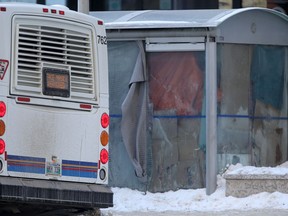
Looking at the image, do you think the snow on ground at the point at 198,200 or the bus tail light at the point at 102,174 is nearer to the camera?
the bus tail light at the point at 102,174

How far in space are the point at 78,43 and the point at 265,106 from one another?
6620 millimetres

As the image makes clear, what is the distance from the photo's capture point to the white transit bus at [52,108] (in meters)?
12.5

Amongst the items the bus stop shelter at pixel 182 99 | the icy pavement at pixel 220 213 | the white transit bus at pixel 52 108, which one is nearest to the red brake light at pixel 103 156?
the white transit bus at pixel 52 108

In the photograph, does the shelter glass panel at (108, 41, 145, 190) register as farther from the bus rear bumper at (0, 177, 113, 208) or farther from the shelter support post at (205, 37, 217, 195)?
the bus rear bumper at (0, 177, 113, 208)

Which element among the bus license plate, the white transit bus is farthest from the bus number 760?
the bus license plate

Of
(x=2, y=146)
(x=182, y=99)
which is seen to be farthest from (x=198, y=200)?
(x=2, y=146)

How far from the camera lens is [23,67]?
41.9 feet

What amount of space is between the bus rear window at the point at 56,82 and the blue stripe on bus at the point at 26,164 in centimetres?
88

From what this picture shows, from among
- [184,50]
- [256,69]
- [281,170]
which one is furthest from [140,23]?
[281,170]

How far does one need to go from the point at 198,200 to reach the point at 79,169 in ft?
16.2

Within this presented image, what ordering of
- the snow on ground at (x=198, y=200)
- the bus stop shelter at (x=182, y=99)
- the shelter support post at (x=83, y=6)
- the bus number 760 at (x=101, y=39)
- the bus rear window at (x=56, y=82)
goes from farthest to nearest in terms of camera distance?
the bus stop shelter at (x=182, y=99) → the shelter support post at (x=83, y=6) → the snow on ground at (x=198, y=200) → the bus number 760 at (x=101, y=39) → the bus rear window at (x=56, y=82)

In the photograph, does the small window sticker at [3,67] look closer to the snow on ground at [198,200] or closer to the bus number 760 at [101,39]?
the bus number 760 at [101,39]

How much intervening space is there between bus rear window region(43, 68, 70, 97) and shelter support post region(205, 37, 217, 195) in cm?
548

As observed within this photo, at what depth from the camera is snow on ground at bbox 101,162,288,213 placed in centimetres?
1655
